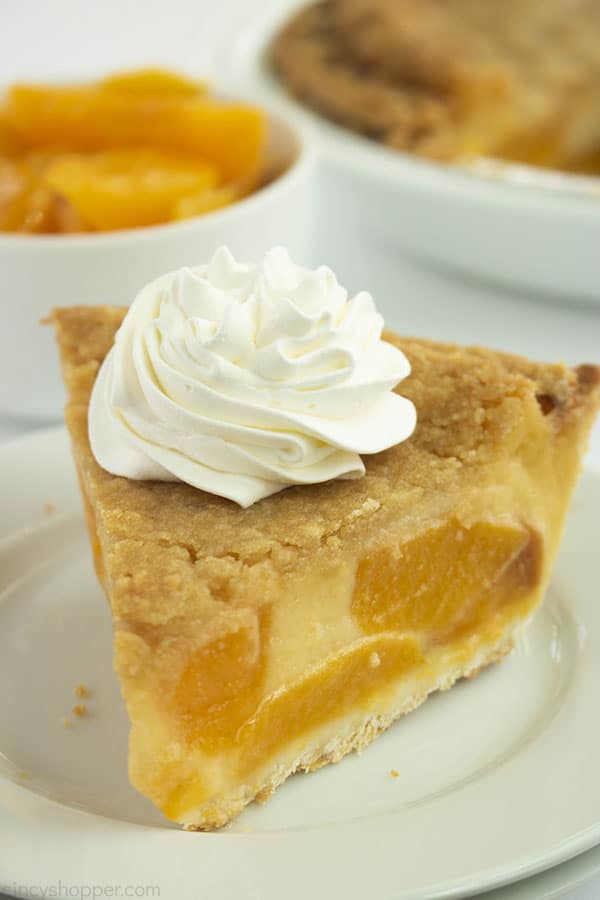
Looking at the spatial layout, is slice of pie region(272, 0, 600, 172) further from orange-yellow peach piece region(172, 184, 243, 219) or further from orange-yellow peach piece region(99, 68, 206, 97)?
orange-yellow peach piece region(172, 184, 243, 219)

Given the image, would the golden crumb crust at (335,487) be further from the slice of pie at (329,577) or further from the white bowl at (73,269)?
the white bowl at (73,269)

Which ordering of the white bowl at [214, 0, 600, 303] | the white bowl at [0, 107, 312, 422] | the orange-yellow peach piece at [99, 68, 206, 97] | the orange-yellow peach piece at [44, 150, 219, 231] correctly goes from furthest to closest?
1. the orange-yellow peach piece at [99, 68, 206, 97]
2. the white bowl at [214, 0, 600, 303]
3. the orange-yellow peach piece at [44, 150, 219, 231]
4. the white bowl at [0, 107, 312, 422]

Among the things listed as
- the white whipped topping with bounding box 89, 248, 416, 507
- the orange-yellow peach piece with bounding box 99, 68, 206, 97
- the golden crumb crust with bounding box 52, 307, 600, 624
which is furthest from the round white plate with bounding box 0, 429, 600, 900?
the orange-yellow peach piece with bounding box 99, 68, 206, 97

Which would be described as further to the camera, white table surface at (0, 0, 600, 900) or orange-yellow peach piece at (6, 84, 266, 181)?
white table surface at (0, 0, 600, 900)

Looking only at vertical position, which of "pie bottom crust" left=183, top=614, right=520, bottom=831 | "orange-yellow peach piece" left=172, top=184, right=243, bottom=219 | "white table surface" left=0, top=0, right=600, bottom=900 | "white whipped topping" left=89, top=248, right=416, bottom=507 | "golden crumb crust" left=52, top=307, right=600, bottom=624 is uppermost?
"white whipped topping" left=89, top=248, right=416, bottom=507

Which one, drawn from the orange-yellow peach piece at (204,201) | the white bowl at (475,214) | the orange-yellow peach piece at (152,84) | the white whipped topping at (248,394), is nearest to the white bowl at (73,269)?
the orange-yellow peach piece at (204,201)

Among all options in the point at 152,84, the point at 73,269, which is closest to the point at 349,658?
the point at 73,269

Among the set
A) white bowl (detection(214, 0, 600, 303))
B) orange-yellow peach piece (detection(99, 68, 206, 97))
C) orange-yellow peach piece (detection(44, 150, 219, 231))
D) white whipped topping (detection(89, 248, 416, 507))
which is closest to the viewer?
white whipped topping (detection(89, 248, 416, 507))

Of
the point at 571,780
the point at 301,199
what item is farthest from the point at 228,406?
the point at 301,199
